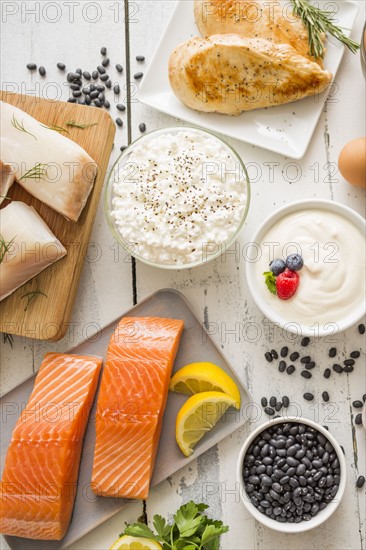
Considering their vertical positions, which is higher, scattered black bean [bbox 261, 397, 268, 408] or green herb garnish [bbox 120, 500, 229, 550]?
scattered black bean [bbox 261, 397, 268, 408]

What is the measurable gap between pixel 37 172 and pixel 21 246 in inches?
10.2

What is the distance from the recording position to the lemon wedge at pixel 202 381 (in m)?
2.35

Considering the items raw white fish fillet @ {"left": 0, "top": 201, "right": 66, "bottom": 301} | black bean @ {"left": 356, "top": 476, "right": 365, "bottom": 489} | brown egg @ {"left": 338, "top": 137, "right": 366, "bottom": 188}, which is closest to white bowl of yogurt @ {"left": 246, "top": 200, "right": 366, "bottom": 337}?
brown egg @ {"left": 338, "top": 137, "right": 366, "bottom": 188}

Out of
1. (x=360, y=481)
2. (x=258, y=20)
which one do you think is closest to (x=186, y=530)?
(x=360, y=481)

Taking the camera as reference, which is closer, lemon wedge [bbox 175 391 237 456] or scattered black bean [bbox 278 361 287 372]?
lemon wedge [bbox 175 391 237 456]

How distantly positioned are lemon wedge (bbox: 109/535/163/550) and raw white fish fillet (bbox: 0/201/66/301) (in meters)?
0.91

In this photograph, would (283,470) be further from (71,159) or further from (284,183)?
(71,159)

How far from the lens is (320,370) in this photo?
2.45 meters

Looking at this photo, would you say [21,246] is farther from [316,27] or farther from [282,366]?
[316,27]

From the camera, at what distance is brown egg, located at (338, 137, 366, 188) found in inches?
89.9

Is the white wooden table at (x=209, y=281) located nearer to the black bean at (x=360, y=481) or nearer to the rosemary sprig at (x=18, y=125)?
the black bean at (x=360, y=481)

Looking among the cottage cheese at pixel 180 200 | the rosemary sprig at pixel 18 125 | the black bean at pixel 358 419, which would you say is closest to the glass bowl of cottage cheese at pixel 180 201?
the cottage cheese at pixel 180 200

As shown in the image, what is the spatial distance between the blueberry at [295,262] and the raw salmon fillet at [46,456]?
0.79m

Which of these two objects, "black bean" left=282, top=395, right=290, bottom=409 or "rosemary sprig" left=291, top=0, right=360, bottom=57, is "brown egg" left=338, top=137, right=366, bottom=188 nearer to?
"rosemary sprig" left=291, top=0, right=360, bottom=57
